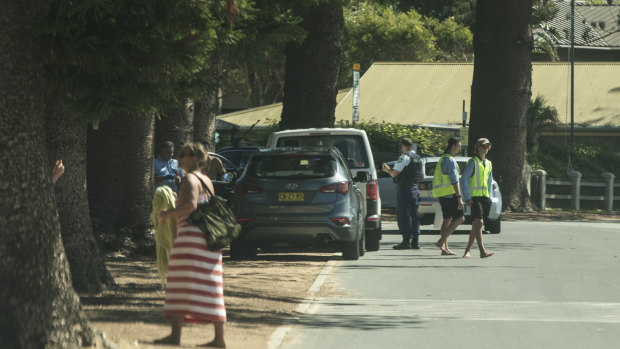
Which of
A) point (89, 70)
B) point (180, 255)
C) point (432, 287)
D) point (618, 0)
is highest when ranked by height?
point (618, 0)

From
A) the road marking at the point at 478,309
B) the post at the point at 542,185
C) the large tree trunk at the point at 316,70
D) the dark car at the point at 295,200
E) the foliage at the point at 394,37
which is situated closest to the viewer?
the road marking at the point at 478,309

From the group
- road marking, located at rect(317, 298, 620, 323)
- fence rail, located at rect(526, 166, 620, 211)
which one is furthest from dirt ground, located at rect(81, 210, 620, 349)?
fence rail, located at rect(526, 166, 620, 211)

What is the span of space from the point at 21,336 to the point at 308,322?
332 cm

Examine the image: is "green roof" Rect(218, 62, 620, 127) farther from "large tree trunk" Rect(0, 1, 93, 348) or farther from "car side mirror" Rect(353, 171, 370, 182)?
"large tree trunk" Rect(0, 1, 93, 348)

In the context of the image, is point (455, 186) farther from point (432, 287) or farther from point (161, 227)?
point (161, 227)

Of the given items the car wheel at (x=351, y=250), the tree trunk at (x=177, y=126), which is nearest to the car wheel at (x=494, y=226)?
the car wheel at (x=351, y=250)

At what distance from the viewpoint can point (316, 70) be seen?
2427cm

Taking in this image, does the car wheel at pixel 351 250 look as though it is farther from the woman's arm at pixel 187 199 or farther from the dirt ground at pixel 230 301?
the woman's arm at pixel 187 199

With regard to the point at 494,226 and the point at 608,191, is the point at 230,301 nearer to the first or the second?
the point at 494,226

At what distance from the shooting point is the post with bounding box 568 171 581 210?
3712cm

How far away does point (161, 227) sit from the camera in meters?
9.30

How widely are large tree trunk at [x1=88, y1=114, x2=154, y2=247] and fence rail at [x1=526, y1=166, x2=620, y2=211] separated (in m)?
21.9

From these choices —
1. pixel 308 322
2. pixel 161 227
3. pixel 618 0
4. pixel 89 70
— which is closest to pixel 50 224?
pixel 161 227

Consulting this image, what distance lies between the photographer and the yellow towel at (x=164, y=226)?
8.74 metres
